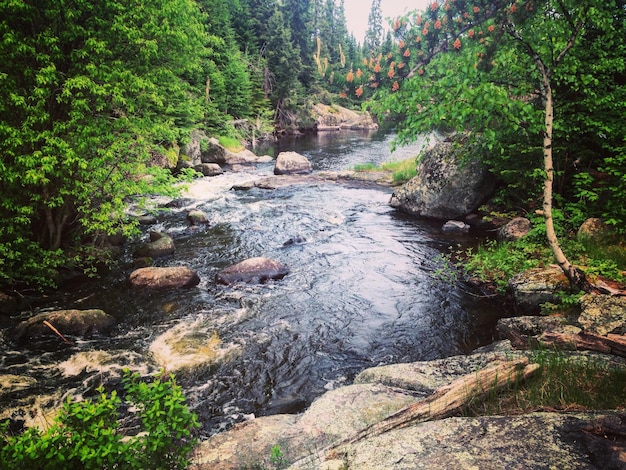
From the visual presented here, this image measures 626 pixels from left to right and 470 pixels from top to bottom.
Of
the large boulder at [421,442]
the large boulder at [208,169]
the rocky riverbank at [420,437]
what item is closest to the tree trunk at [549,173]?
the rocky riverbank at [420,437]

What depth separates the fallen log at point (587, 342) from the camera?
4.68m

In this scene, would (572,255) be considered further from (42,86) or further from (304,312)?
(42,86)

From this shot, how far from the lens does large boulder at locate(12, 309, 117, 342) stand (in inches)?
305

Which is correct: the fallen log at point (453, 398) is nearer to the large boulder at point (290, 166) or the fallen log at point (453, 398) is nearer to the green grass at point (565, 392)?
the green grass at point (565, 392)

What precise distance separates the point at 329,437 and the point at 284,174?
23.1m

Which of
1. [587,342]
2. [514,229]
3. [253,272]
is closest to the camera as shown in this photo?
[587,342]

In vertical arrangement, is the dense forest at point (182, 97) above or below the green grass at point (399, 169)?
above

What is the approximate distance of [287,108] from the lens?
55.5m

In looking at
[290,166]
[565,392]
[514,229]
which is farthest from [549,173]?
[290,166]

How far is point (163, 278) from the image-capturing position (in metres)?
10.2

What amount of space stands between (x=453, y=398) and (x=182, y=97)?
12.3 metres

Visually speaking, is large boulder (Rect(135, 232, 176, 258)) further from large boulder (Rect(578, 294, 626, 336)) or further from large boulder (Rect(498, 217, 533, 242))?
large boulder (Rect(578, 294, 626, 336))

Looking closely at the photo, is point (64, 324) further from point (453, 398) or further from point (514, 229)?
point (514, 229)

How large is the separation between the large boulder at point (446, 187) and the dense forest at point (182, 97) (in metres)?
2.18
